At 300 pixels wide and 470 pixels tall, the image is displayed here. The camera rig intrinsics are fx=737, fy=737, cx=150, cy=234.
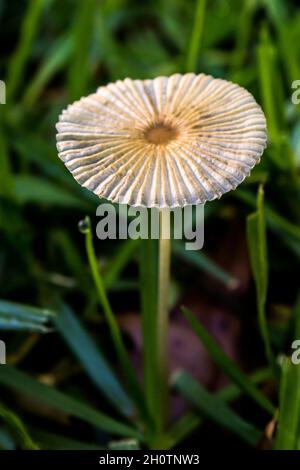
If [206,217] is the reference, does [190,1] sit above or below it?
above

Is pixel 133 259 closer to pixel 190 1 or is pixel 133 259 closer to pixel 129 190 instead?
pixel 129 190

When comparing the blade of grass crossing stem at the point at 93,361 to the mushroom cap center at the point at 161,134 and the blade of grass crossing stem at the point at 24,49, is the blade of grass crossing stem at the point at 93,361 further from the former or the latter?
the blade of grass crossing stem at the point at 24,49

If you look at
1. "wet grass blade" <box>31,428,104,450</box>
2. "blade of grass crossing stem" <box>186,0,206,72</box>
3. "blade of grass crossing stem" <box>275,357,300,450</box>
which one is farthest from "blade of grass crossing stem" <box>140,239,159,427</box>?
"blade of grass crossing stem" <box>186,0,206,72</box>

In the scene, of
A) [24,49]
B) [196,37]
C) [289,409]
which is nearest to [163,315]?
[289,409]

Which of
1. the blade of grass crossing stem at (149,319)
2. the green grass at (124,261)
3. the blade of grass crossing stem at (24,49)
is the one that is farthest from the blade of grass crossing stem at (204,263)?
the blade of grass crossing stem at (24,49)

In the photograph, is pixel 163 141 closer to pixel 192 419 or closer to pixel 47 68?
pixel 192 419

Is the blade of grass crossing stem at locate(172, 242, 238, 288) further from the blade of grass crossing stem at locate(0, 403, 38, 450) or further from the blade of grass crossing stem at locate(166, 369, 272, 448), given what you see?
the blade of grass crossing stem at locate(0, 403, 38, 450)
